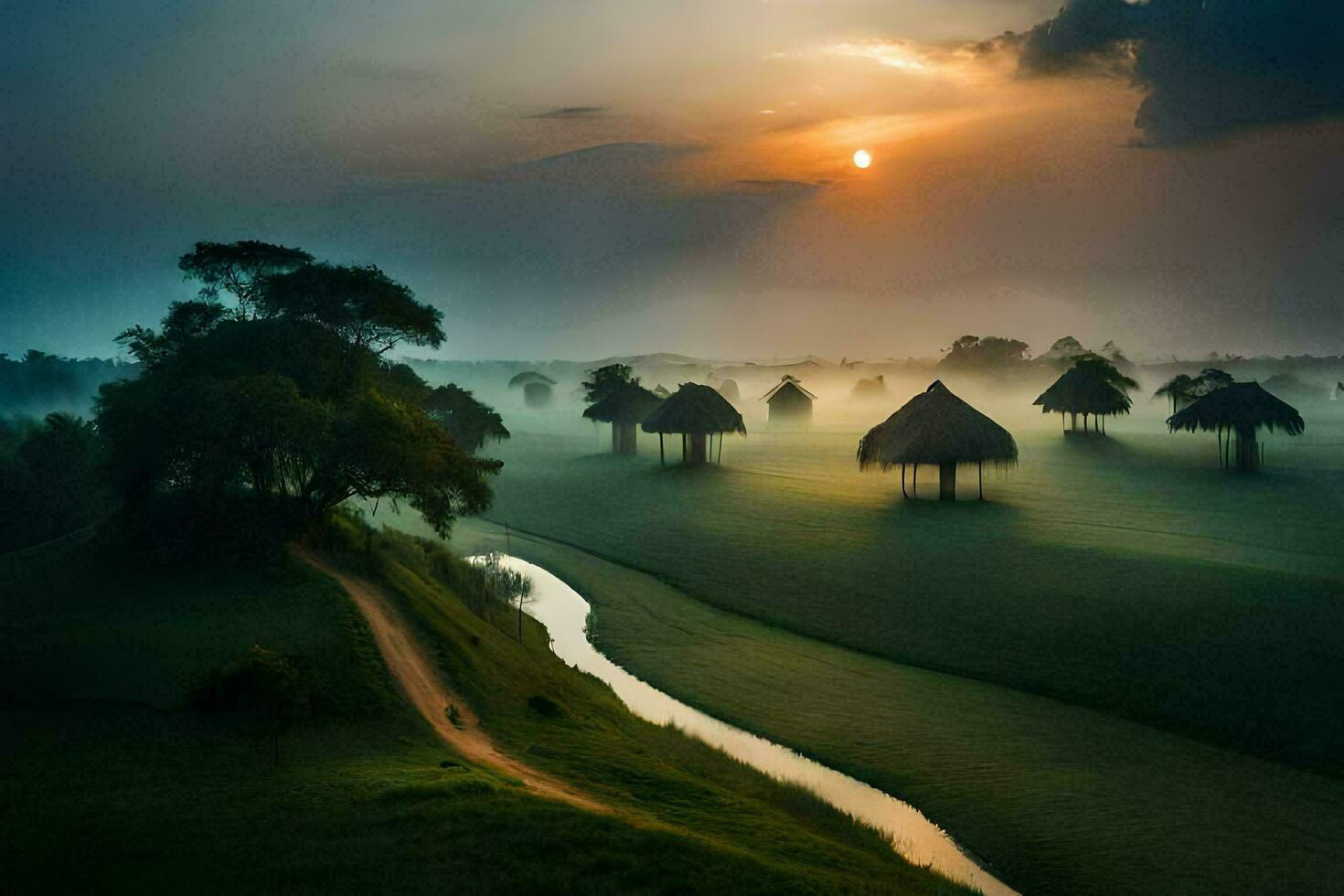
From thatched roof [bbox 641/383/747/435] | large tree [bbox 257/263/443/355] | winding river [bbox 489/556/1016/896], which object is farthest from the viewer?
thatched roof [bbox 641/383/747/435]

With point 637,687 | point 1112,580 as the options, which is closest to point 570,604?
point 637,687

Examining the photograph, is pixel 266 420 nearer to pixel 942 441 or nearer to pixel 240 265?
pixel 240 265

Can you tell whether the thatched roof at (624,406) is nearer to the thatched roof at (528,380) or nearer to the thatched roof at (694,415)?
the thatched roof at (694,415)

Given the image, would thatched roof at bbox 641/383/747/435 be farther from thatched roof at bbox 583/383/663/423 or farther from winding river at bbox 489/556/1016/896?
winding river at bbox 489/556/1016/896

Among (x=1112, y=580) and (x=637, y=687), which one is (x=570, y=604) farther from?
(x=1112, y=580)

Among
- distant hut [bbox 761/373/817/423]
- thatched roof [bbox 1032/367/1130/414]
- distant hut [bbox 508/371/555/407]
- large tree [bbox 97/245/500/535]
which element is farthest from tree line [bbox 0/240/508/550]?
distant hut [bbox 508/371/555/407]

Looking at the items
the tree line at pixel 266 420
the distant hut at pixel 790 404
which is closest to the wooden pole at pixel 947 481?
the tree line at pixel 266 420

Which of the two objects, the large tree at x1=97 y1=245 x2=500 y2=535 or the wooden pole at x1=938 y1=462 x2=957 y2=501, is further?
the wooden pole at x1=938 y1=462 x2=957 y2=501
